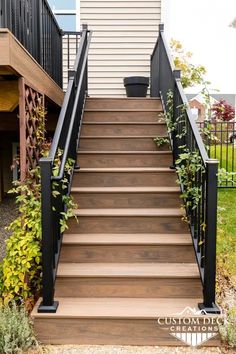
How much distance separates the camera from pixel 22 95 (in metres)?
3.19

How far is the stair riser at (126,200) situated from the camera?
148 inches

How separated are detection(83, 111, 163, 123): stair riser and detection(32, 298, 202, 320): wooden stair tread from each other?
9.02ft

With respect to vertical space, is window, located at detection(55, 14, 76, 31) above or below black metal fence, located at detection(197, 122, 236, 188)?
above

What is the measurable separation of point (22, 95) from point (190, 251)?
2.02 meters

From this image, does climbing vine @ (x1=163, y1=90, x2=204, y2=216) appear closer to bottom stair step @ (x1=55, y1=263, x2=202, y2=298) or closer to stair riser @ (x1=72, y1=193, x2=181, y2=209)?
stair riser @ (x1=72, y1=193, x2=181, y2=209)

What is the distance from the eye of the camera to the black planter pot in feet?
20.7

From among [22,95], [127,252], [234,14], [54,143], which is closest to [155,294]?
[127,252]

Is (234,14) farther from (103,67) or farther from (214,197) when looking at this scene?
(214,197)

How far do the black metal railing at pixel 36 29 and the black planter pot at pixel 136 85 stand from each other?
1317 millimetres

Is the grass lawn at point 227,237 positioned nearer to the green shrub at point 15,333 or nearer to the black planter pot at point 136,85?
the green shrub at point 15,333

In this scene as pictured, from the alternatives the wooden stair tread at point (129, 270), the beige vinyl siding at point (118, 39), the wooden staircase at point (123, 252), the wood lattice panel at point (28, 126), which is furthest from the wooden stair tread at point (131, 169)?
→ the beige vinyl siding at point (118, 39)

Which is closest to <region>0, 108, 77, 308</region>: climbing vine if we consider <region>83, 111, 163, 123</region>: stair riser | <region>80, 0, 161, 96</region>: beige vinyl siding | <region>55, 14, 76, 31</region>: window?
<region>83, 111, 163, 123</region>: stair riser

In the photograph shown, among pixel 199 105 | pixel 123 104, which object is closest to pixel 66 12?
pixel 123 104

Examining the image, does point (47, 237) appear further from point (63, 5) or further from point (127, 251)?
point (63, 5)
